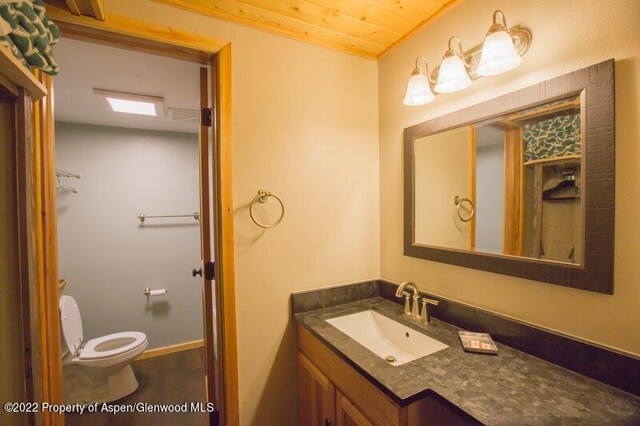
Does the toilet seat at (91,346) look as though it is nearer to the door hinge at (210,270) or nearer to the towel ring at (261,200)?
the door hinge at (210,270)

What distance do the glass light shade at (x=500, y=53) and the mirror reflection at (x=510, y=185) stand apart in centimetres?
18

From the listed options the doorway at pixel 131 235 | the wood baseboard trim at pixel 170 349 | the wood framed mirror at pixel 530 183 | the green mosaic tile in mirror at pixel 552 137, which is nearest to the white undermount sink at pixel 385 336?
the wood framed mirror at pixel 530 183

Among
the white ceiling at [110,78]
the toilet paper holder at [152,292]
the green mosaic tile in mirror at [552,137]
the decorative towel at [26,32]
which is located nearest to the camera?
the decorative towel at [26,32]

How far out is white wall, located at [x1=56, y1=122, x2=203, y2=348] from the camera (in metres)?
2.58

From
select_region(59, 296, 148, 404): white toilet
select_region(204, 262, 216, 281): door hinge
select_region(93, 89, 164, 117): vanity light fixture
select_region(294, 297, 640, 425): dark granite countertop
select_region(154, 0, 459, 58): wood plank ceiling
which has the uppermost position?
select_region(154, 0, 459, 58): wood plank ceiling

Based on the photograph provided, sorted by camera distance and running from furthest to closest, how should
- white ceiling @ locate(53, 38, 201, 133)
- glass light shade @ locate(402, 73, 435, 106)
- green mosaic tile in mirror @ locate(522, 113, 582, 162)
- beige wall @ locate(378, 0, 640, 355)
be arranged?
white ceiling @ locate(53, 38, 201, 133) < glass light shade @ locate(402, 73, 435, 106) < green mosaic tile in mirror @ locate(522, 113, 582, 162) < beige wall @ locate(378, 0, 640, 355)

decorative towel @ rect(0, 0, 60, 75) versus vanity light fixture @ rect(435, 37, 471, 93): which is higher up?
vanity light fixture @ rect(435, 37, 471, 93)

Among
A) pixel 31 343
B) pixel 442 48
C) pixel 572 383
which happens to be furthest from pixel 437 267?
pixel 31 343

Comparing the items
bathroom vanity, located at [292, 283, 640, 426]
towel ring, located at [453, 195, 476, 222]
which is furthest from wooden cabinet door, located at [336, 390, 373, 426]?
towel ring, located at [453, 195, 476, 222]

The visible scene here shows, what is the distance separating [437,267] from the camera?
4.59 feet

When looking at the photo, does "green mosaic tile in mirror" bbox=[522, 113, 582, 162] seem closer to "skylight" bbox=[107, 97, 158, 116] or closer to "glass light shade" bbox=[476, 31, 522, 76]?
"glass light shade" bbox=[476, 31, 522, 76]

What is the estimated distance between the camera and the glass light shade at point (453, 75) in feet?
3.79

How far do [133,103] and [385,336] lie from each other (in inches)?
95.5

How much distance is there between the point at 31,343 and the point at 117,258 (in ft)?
7.55
